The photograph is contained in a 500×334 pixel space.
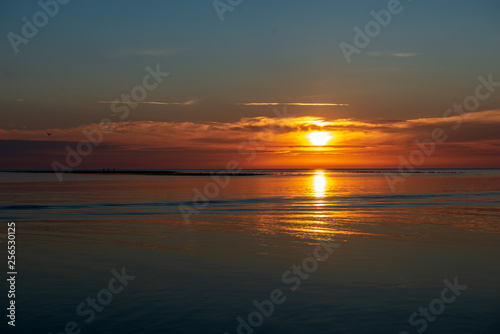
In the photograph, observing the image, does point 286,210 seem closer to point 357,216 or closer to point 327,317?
point 357,216

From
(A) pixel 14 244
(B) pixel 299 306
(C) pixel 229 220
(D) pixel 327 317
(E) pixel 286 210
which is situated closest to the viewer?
(D) pixel 327 317

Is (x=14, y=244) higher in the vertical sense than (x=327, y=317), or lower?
higher

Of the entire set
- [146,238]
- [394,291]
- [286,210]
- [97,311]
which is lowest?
[97,311]

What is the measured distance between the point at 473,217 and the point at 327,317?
25.8 meters

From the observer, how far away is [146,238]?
25.2m

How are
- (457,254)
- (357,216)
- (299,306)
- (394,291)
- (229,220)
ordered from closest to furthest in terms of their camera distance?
1. (299,306)
2. (394,291)
3. (457,254)
4. (229,220)
5. (357,216)

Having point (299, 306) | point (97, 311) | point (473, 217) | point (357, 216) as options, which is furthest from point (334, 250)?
point (473, 217)

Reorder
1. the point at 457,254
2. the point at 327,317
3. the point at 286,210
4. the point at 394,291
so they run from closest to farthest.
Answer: the point at 327,317
the point at 394,291
the point at 457,254
the point at 286,210

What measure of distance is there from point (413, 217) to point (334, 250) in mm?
15357

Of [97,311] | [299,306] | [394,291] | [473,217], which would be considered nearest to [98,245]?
[97,311]

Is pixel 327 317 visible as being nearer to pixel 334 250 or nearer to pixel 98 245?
pixel 334 250

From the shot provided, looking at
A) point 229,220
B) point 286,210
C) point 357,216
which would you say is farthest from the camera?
point 286,210

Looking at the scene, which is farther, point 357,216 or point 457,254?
point 357,216

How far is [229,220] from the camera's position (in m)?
33.4
